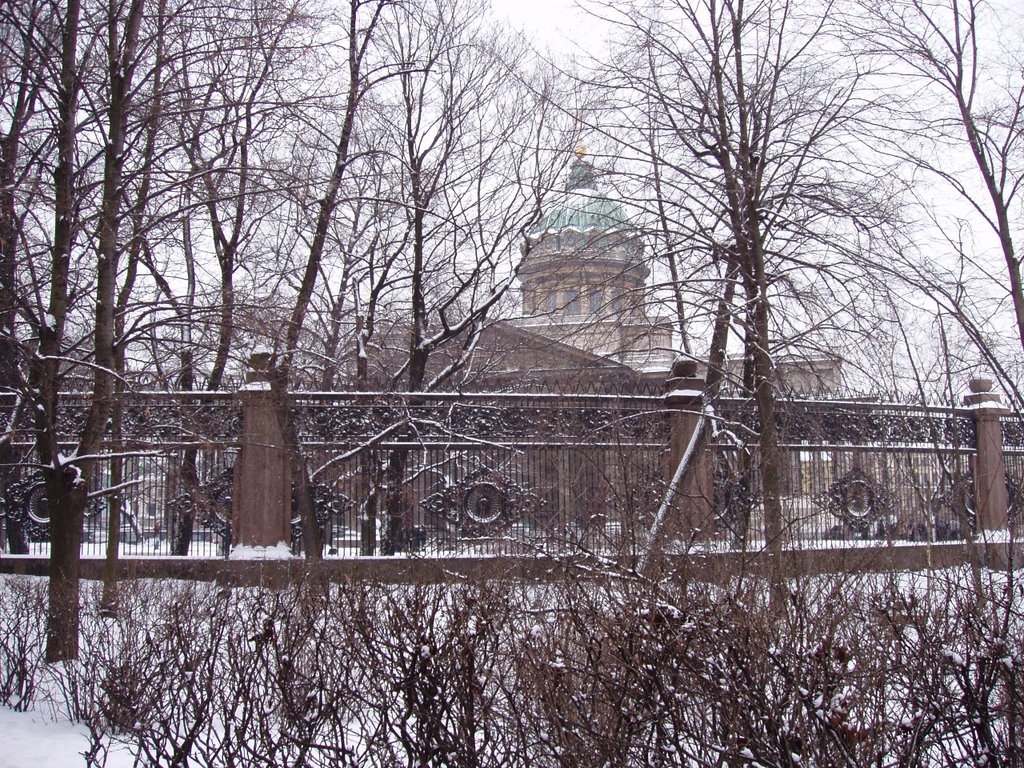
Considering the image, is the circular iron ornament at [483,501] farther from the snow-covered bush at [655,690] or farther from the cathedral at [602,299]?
the snow-covered bush at [655,690]

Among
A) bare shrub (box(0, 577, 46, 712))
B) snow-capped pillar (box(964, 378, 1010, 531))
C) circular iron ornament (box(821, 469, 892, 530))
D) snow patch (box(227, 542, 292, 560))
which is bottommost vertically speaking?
bare shrub (box(0, 577, 46, 712))

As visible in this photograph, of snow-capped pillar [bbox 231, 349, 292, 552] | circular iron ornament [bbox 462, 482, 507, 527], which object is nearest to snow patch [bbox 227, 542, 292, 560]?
snow-capped pillar [bbox 231, 349, 292, 552]

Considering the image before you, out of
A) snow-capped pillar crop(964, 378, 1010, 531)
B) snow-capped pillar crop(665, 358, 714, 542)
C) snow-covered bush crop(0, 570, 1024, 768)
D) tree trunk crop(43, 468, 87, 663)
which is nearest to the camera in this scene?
snow-covered bush crop(0, 570, 1024, 768)

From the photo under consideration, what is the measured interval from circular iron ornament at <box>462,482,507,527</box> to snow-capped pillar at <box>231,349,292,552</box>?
1852mm

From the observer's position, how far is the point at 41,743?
5.00 meters

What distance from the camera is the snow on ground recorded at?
4.68 m

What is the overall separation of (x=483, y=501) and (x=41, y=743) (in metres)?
5.53

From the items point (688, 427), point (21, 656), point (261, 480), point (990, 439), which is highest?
point (688, 427)

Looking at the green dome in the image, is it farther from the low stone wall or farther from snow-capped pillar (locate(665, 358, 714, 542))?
the low stone wall

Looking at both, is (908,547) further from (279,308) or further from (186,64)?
(186,64)

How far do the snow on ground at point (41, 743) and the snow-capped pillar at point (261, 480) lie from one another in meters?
3.96

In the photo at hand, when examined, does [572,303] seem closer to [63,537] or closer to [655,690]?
[63,537]

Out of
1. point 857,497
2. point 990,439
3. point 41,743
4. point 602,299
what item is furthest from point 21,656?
point 990,439

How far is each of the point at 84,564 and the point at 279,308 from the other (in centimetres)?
367
